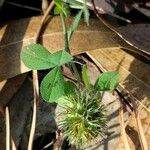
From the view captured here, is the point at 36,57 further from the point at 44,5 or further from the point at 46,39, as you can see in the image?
the point at 44,5

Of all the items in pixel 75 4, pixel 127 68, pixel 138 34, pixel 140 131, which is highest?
pixel 75 4

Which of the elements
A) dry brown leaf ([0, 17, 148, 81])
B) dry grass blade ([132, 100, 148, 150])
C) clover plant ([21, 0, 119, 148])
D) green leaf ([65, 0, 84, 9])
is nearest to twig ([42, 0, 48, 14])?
dry brown leaf ([0, 17, 148, 81])

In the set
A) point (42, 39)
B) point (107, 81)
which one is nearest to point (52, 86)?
point (107, 81)

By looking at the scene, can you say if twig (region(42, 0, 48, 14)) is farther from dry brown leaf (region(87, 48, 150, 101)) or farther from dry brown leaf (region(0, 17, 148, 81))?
dry brown leaf (region(87, 48, 150, 101))

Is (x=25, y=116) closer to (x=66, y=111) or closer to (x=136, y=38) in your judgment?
(x=66, y=111)

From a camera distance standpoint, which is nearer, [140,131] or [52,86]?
[52,86]

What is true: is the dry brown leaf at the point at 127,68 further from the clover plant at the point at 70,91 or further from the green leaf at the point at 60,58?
the green leaf at the point at 60,58
